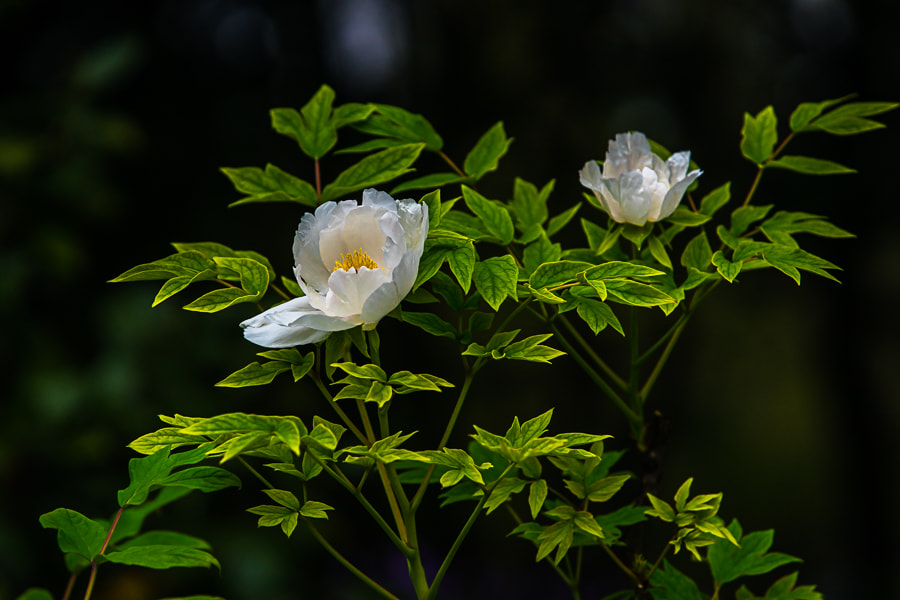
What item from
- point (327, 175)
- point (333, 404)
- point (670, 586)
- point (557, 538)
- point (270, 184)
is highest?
point (270, 184)

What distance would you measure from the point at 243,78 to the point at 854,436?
249 cm

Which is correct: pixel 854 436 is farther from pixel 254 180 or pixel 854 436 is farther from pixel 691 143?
pixel 254 180

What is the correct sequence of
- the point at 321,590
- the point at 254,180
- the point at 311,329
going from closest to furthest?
the point at 311,329, the point at 254,180, the point at 321,590

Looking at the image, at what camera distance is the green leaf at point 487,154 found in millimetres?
779

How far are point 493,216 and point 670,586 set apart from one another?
1.20ft

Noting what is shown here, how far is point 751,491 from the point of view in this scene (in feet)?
13.1

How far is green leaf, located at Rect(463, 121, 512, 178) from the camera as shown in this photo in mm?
779

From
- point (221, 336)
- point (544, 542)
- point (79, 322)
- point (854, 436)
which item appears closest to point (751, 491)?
point (854, 436)

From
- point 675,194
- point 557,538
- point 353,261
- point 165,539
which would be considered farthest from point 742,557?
point 165,539

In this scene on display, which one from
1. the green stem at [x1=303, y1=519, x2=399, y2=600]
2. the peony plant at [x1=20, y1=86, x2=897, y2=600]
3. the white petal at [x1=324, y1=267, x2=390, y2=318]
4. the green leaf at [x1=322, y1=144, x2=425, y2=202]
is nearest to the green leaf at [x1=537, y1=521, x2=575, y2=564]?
the peony plant at [x1=20, y1=86, x2=897, y2=600]

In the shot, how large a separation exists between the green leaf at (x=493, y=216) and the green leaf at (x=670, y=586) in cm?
33

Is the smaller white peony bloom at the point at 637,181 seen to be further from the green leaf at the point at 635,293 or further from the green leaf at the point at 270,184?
the green leaf at the point at 270,184

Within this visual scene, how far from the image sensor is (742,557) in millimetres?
725

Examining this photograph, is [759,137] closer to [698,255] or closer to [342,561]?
[698,255]
